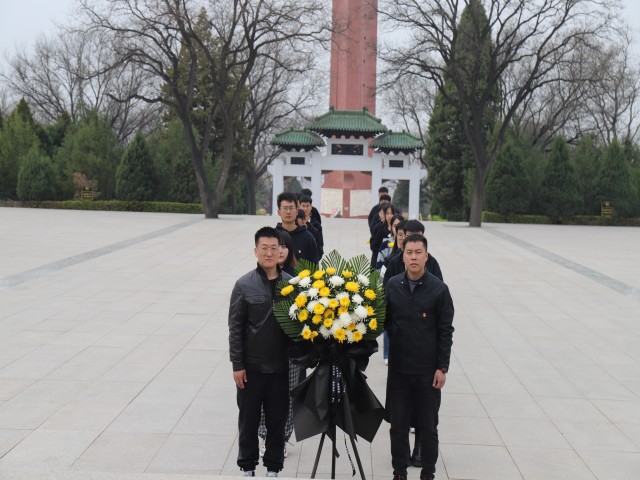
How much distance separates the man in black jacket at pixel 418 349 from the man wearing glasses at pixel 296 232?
2110 mm

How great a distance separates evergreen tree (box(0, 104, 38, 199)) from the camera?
112ft

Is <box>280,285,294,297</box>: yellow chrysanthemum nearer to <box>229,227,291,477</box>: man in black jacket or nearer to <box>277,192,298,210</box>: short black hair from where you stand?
<box>229,227,291,477</box>: man in black jacket

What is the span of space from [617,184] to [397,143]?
9924mm

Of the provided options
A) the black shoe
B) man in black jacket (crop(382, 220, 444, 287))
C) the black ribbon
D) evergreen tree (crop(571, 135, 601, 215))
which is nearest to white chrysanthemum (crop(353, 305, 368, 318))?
the black ribbon

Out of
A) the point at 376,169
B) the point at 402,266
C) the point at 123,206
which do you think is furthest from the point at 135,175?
the point at 402,266

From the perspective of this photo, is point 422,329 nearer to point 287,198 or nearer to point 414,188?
point 287,198

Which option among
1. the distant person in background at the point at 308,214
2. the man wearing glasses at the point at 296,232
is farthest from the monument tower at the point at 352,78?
the man wearing glasses at the point at 296,232

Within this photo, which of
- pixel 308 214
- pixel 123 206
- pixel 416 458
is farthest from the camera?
pixel 123 206

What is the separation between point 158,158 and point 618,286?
25.9m

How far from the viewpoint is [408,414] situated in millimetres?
4230

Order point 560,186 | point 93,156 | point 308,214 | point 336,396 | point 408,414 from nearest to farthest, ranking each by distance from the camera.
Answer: point 336,396 → point 408,414 → point 308,214 → point 560,186 → point 93,156

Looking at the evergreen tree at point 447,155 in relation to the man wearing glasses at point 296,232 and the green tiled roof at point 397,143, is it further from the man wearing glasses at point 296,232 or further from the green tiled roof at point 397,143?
the man wearing glasses at point 296,232

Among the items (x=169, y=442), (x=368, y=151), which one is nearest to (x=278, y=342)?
(x=169, y=442)

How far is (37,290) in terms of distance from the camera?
10508 mm
